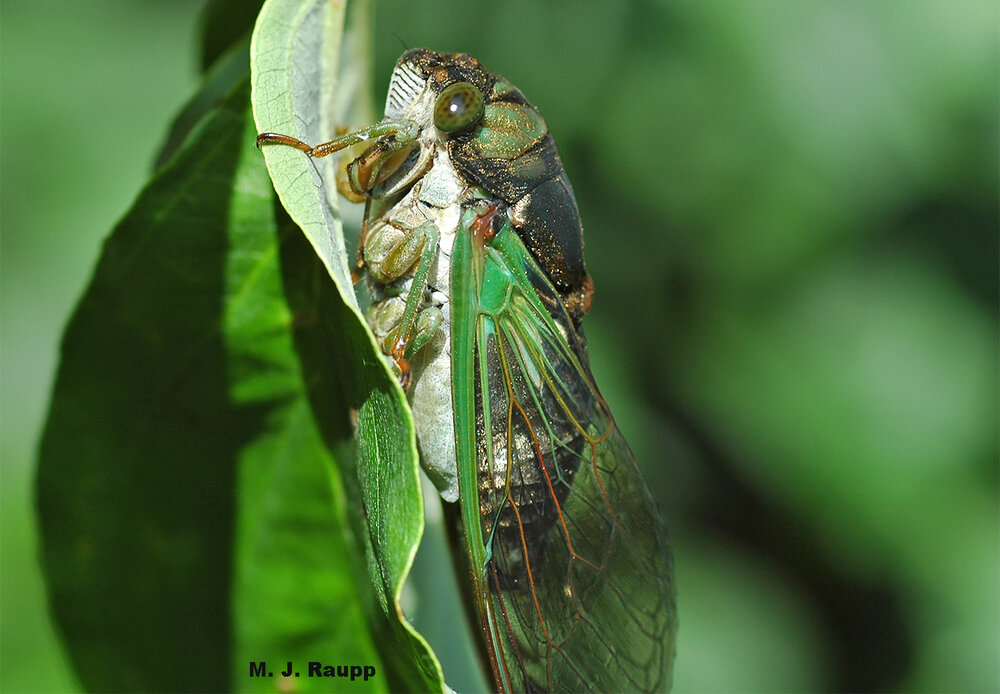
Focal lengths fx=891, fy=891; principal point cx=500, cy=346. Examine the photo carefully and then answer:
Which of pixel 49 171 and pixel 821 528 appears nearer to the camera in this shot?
pixel 49 171

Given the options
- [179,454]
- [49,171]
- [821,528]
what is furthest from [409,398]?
[821,528]

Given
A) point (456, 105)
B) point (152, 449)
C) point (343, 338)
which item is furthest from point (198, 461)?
point (456, 105)

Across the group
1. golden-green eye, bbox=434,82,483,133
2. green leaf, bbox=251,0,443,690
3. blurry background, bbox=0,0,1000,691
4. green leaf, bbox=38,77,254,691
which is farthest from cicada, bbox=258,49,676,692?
blurry background, bbox=0,0,1000,691

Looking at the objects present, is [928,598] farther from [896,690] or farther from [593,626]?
[593,626]

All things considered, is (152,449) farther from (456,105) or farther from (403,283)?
(456,105)

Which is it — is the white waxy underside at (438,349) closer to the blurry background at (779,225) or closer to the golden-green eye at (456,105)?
the golden-green eye at (456,105)
